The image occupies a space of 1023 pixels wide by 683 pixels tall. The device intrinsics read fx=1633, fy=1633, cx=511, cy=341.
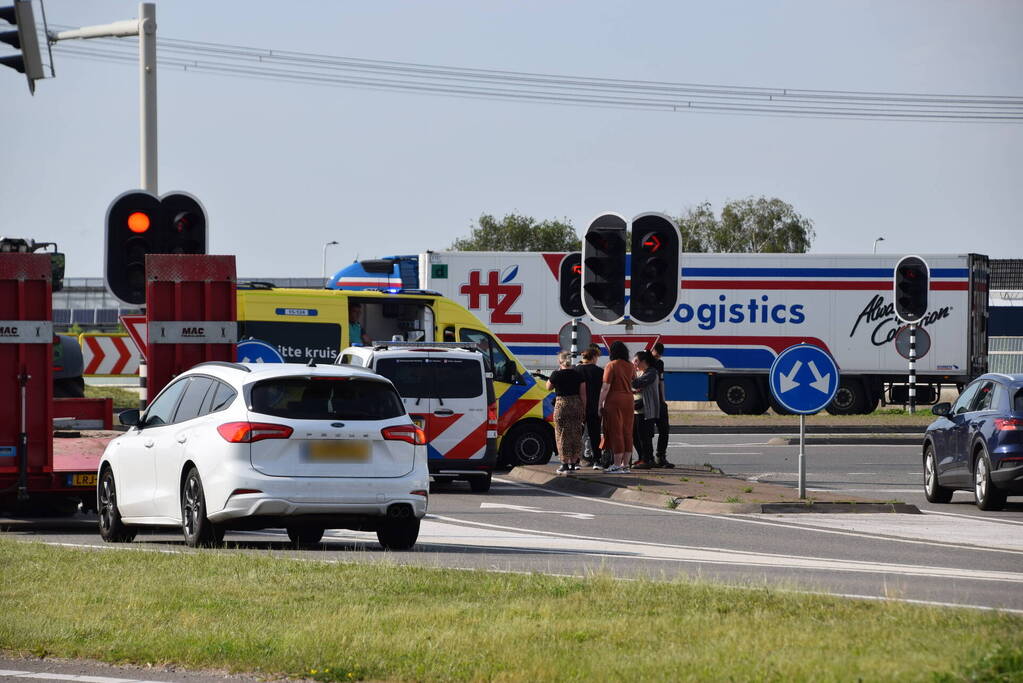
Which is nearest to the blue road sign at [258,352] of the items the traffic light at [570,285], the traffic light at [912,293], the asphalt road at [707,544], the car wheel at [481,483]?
the asphalt road at [707,544]

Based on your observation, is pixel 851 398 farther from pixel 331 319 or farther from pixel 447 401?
pixel 447 401

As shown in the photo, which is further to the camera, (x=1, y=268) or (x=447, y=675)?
(x=1, y=268)

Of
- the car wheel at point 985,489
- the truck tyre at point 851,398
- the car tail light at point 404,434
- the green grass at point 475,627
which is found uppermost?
the car tail light at point 404,434

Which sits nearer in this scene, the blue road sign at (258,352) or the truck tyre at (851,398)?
the blue road sign at (258,352)

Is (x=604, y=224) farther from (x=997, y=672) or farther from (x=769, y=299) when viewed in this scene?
(x=769, y=299)

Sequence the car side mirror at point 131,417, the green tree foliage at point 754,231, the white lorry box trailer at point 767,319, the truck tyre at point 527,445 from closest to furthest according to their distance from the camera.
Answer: the car side mirror at point 131,417
the truck tyre at point 527,445
the white lorry box trailer at point 767,319
the green tree foliage at point 754,231

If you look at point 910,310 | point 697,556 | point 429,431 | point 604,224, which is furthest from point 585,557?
point 910,310

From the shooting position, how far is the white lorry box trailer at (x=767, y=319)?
133 feet

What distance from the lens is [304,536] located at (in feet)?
48.4

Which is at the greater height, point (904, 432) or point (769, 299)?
point (769, 299)

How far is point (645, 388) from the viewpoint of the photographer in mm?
23000

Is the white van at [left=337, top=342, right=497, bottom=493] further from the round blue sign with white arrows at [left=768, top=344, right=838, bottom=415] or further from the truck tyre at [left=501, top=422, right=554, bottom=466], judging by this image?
the round blue sign with white arrows at [left=768, top=344, right=838, bottom=415]

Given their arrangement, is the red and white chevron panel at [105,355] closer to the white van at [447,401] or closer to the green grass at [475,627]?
the white van at [447,401]

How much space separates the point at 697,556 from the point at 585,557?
0.98 metres
